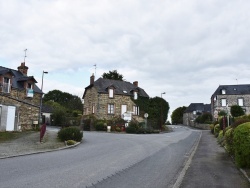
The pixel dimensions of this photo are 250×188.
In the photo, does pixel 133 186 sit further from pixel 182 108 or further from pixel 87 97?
pixel 182 108

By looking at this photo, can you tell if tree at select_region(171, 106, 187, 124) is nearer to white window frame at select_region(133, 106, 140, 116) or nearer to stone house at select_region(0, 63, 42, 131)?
white window frame at select_region(133, 106, 140, 116)

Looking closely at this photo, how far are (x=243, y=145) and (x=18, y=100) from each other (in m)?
19.8

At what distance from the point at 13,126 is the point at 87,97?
2219 centimetres

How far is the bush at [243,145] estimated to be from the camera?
26.4ft

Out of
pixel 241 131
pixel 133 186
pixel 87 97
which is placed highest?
pixel 87 97

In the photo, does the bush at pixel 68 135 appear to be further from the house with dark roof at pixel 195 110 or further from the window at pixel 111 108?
the house with dark roof at pixel 195 110

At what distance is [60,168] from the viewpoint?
899cm

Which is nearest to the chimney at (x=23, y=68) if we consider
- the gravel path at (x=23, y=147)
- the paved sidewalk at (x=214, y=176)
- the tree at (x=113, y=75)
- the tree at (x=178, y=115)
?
the gravel path at (x=23, y=147)

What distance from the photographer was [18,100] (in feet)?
75.3

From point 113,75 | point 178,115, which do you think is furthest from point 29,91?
point 178,115

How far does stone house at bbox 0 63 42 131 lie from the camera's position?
71.5 feet

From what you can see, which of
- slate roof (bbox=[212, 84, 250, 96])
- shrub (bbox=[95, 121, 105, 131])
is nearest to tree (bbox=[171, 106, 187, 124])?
slate roof (bbox=[212, 84, 250, 96])

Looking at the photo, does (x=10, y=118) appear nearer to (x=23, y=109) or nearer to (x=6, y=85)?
(x=23, y=109)

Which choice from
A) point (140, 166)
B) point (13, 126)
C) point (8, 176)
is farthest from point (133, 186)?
point (13, 126)
